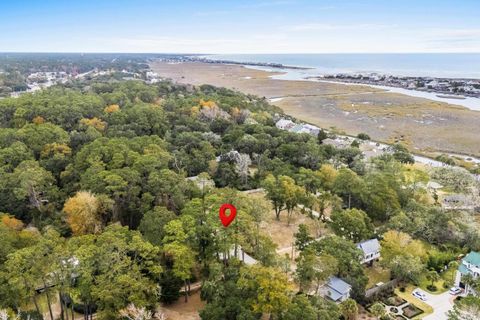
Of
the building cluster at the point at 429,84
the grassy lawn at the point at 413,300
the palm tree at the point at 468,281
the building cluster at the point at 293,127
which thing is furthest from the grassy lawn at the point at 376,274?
the building cluster at the point at 429,84

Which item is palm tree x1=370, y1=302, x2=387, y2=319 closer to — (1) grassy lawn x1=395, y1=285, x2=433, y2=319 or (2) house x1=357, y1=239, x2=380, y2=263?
(1) grassy lawn x1=395, y1=285, x2=433, y2=319

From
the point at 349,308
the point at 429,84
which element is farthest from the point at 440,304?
the point at 429,84

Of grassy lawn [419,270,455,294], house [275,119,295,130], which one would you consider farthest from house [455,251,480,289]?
house [275,119,295,130]

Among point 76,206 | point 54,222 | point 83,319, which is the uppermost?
point 76,206

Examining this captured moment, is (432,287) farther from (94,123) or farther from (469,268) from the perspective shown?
(94,123)

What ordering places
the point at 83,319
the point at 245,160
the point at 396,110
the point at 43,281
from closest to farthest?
1. the point at 43,281
2. the point at 83,319
3. the point at 245,160
4. the point at 396,110

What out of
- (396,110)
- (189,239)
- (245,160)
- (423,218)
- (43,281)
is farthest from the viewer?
(396,110)

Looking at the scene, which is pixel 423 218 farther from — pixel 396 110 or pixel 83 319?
pixel 396 110

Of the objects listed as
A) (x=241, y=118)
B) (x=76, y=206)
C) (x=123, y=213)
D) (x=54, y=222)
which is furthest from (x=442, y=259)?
(x=241, y=118)

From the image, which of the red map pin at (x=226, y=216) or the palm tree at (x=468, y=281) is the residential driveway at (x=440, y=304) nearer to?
the palm tree at (x=468, y=281)
